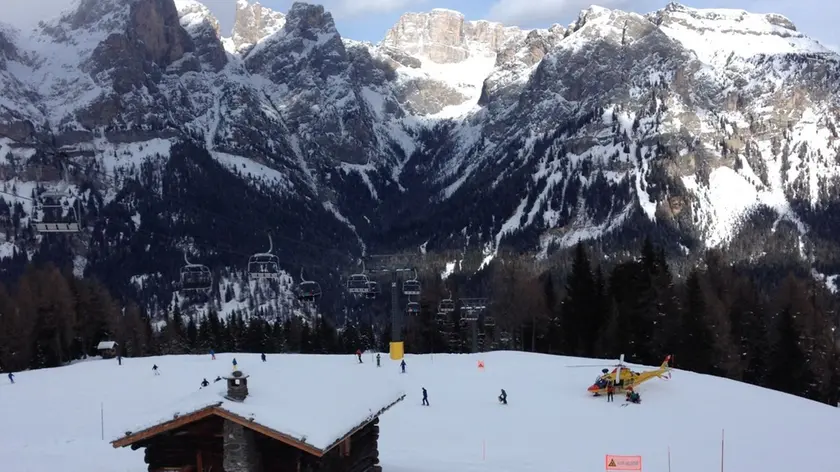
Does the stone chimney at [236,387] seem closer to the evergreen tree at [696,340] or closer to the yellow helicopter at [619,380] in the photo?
the yellow helicopter at [619,380]

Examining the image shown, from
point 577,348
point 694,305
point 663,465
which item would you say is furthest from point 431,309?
point 663,465

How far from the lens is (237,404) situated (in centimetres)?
1677

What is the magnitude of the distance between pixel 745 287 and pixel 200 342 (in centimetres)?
6501

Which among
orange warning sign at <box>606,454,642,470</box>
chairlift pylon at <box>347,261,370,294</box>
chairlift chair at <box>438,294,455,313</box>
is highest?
chairlift pylon at <box>347,261,370,294</box>

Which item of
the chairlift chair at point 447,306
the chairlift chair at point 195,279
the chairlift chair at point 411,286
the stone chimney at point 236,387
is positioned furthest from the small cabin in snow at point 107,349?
the stone chimney at point 236,387

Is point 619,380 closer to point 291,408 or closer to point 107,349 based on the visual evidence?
point 291,408

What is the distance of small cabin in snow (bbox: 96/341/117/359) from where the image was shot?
3199 inches

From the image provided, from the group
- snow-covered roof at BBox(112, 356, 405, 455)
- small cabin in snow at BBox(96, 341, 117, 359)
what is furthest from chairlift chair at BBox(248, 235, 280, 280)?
small cabin in snow at BBox(96, 341, 117, 359)

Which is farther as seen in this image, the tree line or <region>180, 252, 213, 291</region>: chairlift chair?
the tree line

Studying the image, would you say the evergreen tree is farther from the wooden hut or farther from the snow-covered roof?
the wooden hut

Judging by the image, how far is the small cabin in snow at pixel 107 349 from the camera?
81.2 m

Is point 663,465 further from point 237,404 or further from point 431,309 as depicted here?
point 431,309

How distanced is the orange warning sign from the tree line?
34.1 meters

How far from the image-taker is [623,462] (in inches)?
1093
